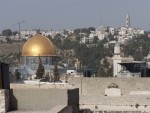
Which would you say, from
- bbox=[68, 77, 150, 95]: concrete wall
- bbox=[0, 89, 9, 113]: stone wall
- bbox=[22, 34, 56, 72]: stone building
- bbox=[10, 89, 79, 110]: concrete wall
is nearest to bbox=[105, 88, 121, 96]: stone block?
bbox=[68, 77, 150, 95]: concrete wall

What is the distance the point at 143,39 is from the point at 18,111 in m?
171

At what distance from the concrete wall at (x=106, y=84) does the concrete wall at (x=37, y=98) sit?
601 inches

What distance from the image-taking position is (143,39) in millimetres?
179875

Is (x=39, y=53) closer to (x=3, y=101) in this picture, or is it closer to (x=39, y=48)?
(x=39, y=48)

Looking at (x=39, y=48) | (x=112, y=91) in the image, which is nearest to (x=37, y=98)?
(x=112, y=91)

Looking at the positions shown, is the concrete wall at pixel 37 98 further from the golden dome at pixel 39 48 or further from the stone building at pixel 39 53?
the golden dome at pixel 39 48

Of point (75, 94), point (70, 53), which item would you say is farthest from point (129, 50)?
point (75, 94)

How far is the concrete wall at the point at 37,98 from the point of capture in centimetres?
1078

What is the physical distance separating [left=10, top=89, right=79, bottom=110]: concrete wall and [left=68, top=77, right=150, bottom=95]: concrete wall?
50.1ft

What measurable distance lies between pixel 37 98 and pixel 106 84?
16.0 metres

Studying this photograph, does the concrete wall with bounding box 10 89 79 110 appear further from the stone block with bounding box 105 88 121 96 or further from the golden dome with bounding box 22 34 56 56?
the golden dome with bounding box 22 34 56 56

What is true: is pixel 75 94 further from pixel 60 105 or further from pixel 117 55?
pixel 117 55

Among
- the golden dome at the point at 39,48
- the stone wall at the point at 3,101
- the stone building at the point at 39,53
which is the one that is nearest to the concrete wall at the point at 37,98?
the stone wall at the point at 3,101

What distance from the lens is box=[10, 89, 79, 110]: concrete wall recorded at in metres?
10.8
